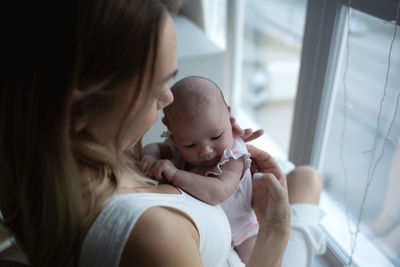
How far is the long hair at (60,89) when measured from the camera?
1.32 feet

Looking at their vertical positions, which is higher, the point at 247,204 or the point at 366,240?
the point at 247,204

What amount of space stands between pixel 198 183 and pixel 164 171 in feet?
0.26

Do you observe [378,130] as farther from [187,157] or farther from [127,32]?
[127,32]

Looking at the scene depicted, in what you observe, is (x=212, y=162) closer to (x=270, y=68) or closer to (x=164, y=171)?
(x=164, y=171)

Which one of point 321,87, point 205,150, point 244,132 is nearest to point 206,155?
point 205,150

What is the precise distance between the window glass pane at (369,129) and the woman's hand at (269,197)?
0.89 feet

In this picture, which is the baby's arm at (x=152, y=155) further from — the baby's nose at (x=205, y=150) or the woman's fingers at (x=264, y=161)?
the woman's fingers at (x=264, y=161)

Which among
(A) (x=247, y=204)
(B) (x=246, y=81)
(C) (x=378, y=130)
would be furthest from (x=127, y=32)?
(B) (x=246, y=81)

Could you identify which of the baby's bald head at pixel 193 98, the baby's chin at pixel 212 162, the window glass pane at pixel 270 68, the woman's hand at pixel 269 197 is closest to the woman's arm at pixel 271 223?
the woman's hand at pixel 269 197

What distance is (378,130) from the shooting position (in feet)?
2.91

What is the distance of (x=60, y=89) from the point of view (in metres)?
0.43

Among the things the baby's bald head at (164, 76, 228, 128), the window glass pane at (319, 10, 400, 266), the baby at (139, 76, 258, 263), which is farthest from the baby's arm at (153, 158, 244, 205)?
the window glass pane at (319, 10, 400, 266)

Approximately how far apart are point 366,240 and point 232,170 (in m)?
0.61

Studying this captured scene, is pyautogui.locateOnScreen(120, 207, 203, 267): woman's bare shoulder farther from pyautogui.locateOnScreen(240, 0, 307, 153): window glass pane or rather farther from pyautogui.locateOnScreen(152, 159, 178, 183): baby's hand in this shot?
pyautogui.locateOnScreen(240, 0, 307, 153): window glass pane
